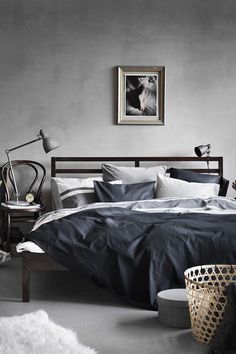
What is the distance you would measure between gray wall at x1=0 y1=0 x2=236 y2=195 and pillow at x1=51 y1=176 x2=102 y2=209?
0.49 meters

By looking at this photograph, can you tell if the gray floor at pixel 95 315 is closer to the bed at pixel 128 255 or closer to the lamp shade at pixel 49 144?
the bed at pixel 128 255

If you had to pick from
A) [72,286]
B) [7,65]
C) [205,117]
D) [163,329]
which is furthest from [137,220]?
[7,65]

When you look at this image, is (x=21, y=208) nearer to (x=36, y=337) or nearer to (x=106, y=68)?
(x=106, y=68)

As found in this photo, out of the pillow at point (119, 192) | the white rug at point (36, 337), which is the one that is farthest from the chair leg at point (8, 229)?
the white rug at point (36, 337)

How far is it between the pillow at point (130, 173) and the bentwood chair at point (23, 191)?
0.71 meters

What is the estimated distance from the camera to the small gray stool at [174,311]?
3.74 metres

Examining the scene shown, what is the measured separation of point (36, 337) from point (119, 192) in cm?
285

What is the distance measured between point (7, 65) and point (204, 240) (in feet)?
11.3

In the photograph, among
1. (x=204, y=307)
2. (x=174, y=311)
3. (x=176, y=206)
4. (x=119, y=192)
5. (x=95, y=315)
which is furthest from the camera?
(x=119, y=192)

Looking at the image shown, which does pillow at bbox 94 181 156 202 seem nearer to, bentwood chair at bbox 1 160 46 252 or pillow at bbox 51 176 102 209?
pillow at bbox 51 176 102 209

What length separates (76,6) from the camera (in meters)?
6.67

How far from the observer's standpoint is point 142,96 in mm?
6727

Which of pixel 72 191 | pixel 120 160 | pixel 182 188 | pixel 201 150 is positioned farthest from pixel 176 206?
pixel 120 160

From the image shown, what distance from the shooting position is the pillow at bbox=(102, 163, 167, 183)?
6332 millimetres
